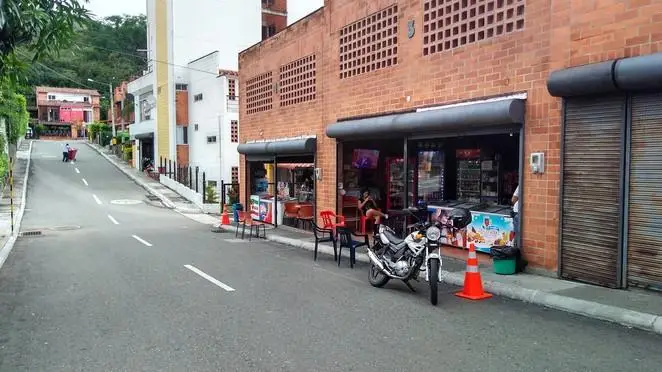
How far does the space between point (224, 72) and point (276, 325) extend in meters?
26.7

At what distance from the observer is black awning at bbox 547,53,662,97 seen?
22.8 feet

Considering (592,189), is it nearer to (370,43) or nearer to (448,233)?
(448,233)

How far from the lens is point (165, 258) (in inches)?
469

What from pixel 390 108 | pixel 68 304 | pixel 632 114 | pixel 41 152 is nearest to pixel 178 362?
pixel 68 304

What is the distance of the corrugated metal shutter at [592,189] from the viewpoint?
7723mm

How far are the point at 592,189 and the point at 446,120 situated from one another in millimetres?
3053

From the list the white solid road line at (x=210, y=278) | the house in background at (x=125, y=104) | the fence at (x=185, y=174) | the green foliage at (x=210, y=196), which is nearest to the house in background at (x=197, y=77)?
the fence at (x=185, y=174)

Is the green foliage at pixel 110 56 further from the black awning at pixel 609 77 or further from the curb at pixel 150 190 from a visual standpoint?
the black awning at pixel 609 77

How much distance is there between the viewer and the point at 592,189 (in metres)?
8.01

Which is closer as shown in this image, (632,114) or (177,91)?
(632,114)

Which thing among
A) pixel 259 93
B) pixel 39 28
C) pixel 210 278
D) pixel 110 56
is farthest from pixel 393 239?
pixel 110 56

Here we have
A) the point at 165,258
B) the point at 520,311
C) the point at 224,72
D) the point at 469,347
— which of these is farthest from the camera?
the point at 224,72

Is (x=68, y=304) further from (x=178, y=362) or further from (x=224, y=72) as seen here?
(x=224, y=72)

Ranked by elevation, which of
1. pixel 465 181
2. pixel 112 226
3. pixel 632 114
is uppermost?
pixel 632 114
